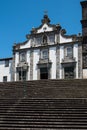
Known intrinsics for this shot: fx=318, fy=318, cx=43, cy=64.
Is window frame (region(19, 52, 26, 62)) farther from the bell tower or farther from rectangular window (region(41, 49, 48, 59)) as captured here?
the bell tower

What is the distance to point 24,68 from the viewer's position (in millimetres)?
41625

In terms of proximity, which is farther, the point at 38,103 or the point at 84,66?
the point at 84,66

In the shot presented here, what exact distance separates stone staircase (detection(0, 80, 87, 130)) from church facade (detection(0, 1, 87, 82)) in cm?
1201

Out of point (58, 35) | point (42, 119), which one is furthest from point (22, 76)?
point (42, 119)

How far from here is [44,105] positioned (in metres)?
20.4

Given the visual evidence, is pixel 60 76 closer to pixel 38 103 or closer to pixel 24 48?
pixel 24 48

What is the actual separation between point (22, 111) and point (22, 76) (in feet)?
73.3

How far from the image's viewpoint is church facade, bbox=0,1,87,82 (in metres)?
38.7

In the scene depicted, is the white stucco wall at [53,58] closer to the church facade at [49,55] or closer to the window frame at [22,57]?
the church facade at [49,55]

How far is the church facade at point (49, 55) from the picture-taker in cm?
3874

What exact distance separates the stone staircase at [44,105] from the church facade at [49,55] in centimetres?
1201

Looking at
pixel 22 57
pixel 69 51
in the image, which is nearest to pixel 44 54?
pixel 22 57

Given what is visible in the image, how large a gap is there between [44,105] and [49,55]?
20509 millimetres

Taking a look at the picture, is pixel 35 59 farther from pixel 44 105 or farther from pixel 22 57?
pixel 44 105
